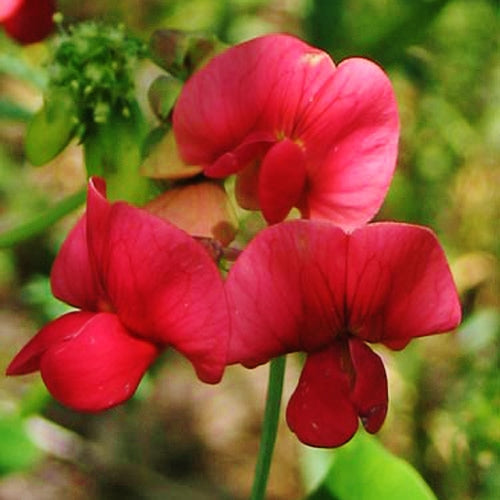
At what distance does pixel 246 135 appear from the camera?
134 centimetres

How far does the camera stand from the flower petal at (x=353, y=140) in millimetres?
1305

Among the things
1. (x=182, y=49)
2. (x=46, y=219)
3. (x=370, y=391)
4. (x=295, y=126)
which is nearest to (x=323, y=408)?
(x=370, y=391)

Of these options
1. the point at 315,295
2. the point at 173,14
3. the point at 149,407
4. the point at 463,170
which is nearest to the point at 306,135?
the point at 315,295

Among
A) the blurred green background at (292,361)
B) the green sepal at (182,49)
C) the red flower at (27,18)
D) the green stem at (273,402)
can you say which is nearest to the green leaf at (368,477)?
the blurred green background at (292,361)

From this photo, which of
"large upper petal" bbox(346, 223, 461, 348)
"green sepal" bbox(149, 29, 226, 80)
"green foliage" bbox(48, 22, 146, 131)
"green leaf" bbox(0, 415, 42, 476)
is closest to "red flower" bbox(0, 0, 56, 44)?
"green foliage" bbox(48, 22, 146, 131)

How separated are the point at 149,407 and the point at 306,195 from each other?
1.59 meters

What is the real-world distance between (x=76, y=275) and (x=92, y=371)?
0.11 m

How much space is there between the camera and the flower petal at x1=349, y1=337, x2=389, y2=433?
122 cm

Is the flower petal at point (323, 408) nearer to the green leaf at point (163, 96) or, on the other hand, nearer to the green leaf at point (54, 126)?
the green leaf at point (163, 96)

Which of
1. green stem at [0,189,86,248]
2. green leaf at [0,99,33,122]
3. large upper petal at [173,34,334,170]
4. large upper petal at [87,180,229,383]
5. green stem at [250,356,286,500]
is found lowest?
green leaf at [0,99,33,122]

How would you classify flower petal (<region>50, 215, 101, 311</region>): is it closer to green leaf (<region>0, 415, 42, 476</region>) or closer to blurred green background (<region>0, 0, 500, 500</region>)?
blurred green background (<region>0, 0, 500, 500</region>)

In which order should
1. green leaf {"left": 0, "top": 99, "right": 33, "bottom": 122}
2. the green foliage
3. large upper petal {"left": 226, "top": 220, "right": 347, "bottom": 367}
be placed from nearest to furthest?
large upper petal {"left": 226, "top": 220, "right": 347, "bottom": 367}, the green foliage, green leaf {"left": 0, "top": 99, "right": 33, "bottom": 122}

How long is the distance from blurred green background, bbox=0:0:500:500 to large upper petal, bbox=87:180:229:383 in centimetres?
36

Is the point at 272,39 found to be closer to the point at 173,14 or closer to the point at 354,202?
the point at 354,202
